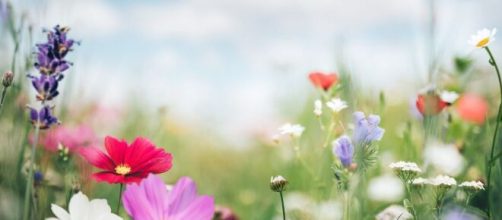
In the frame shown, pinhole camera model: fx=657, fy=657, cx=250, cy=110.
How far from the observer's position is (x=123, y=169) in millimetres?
786

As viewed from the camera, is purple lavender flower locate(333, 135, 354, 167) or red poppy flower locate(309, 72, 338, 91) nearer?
purple lavender flower locate(333, 135, 354, 167)

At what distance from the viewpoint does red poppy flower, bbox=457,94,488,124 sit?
1.62m

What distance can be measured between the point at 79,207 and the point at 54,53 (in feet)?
0.63

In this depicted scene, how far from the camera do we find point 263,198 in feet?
6.09

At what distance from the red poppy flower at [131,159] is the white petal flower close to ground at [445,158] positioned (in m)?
0.39

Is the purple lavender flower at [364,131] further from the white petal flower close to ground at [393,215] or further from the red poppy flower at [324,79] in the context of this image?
the red poppy flower at [324,79]

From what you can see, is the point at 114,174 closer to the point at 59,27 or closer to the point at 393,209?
the point at 59,27

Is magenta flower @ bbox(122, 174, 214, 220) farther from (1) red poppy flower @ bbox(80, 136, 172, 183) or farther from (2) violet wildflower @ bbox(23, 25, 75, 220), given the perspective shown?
(2) violet wildflower @ bbox(23, 25, 75, 220)

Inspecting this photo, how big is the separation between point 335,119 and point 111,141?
0.36m

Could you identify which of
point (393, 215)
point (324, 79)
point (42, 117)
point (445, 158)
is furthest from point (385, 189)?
point (42, 117)

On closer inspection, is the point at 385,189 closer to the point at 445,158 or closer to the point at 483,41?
the point at 445,158

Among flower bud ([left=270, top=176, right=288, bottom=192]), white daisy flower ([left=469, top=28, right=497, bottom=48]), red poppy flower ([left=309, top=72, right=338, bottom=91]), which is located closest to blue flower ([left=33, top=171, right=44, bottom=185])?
flower bud ([left=270, top=176, right=288, bottom=192])

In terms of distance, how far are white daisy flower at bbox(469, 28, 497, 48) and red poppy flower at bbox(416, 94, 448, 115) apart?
93 mm

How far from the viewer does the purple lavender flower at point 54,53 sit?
779 mm
